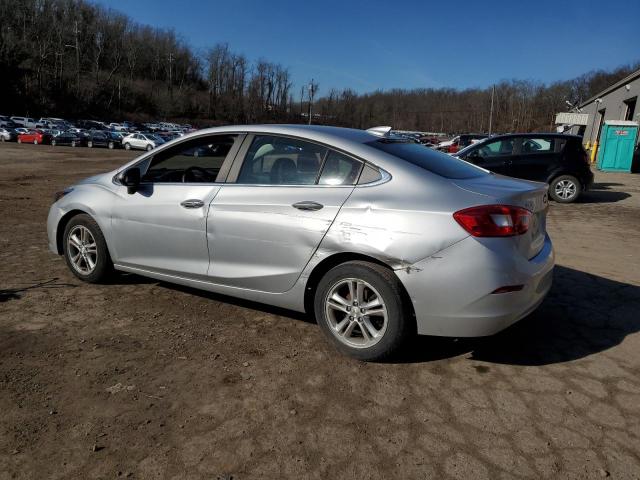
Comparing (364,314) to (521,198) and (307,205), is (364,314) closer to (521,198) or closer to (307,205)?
(307,205)

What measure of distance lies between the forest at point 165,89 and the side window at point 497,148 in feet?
283

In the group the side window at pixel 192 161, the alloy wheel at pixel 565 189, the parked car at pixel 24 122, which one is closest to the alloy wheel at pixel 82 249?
the side window at pixel 192 161

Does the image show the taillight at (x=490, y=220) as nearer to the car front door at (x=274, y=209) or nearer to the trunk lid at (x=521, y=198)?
the trunk lid at (x=521, y=198)

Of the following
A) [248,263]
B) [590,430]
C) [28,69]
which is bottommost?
[590,430]

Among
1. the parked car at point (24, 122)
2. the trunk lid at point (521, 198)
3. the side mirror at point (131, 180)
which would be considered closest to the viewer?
the trunk lid at point (521, 198)

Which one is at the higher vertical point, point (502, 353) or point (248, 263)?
point (248, 263)

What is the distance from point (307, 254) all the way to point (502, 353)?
1.54 meters

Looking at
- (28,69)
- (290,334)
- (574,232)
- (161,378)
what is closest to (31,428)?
(161,378)

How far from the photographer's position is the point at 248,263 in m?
3.77

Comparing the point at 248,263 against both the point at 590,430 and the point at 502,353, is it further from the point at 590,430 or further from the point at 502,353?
the point at 590,430

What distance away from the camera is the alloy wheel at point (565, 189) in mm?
11782

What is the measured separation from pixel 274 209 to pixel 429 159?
1.19m

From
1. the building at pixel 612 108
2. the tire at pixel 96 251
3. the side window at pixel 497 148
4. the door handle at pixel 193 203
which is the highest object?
the building at pixel 612 108

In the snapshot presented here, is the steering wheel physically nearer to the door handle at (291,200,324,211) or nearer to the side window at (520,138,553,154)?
the door handle at (291,200,324,211)
